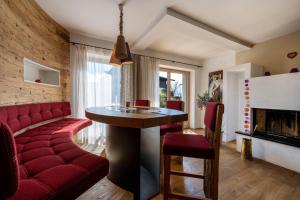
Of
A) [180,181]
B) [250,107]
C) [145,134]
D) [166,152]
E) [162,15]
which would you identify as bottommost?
[180,181]

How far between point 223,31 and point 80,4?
2.57 metres

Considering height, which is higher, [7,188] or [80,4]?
[80,4]

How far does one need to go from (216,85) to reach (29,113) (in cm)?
438

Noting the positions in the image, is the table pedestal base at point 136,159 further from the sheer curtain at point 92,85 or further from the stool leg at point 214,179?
the sheer curtain at point 92,85

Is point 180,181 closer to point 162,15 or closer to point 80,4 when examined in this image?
point 162,15

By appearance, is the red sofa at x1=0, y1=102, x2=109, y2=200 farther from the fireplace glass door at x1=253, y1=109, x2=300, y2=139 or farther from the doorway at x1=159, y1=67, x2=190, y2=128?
the doorway at x1=159, y1=67, x2=190, y2=128

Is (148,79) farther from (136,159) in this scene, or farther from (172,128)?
(136,159)

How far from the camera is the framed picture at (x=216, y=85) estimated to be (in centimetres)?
428

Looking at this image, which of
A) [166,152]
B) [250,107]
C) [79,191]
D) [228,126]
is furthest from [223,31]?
[79,191]

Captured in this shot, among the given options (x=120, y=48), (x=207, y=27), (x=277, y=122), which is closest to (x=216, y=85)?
(x=277, y=122)

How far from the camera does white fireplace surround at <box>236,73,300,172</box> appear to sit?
2373 mm

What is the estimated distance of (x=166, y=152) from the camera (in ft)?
4.35

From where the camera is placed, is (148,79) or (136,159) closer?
(136,159)

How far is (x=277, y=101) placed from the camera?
2619 millimetres
